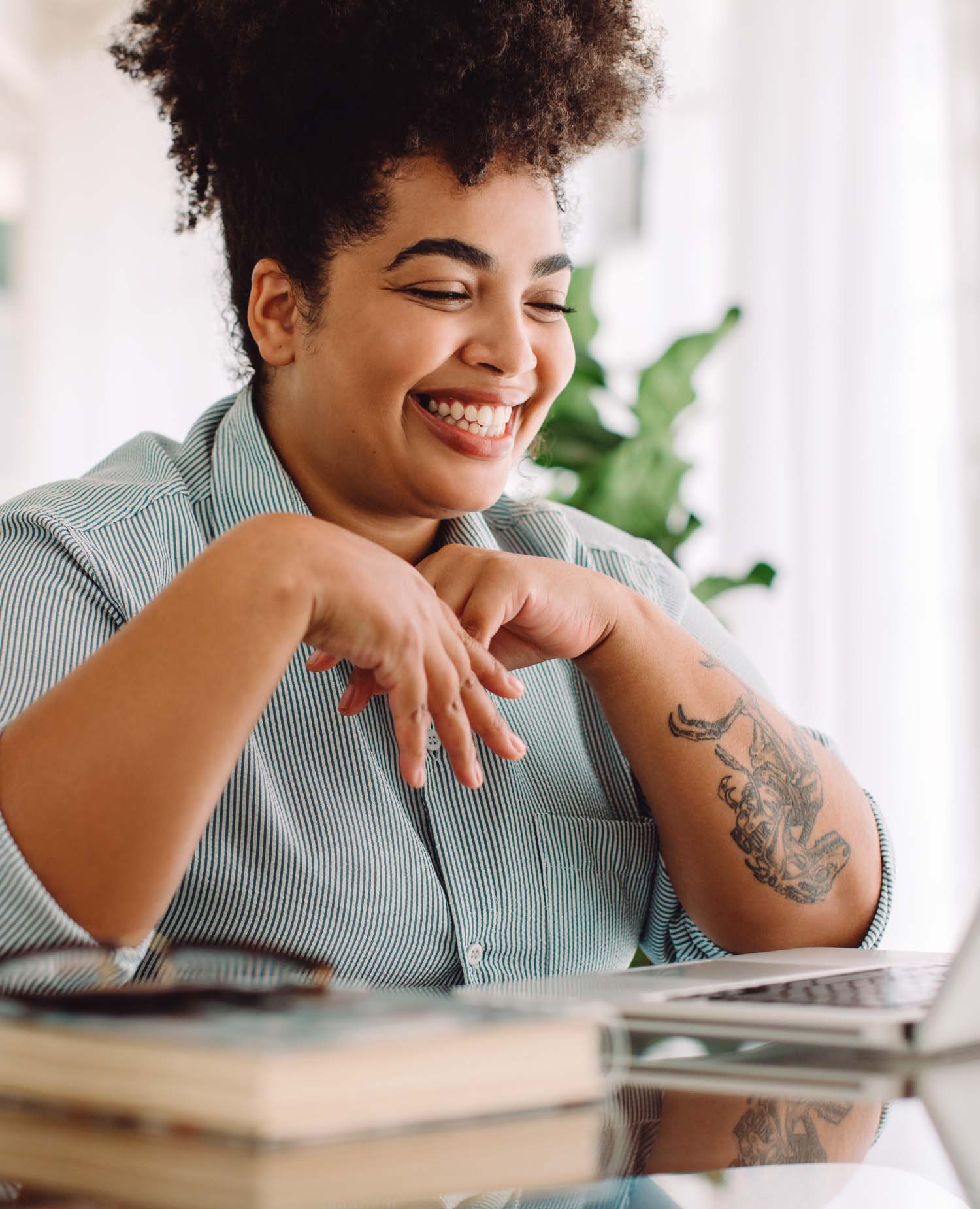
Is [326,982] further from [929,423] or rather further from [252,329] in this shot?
[929,423]

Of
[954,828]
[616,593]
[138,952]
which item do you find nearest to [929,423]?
[954,828]

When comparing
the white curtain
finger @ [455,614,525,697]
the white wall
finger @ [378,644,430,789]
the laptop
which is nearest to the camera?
the laptop

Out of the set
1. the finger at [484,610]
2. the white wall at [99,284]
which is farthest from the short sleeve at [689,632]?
the white wall at [99,284]

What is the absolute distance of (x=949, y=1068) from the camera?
64 centimetres

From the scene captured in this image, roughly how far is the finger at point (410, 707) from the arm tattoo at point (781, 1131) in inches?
13.3

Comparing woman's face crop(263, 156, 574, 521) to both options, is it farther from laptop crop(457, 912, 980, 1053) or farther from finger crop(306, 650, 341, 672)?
laptop crop(457, 912, 980, 1053)

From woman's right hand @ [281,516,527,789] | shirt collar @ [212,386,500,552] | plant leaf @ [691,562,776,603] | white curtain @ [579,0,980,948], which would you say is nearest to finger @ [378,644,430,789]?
woman's right hand @ [281,516,527,789]

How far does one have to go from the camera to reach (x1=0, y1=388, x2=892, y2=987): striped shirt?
103 centimetres

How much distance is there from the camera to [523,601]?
42.0 inches

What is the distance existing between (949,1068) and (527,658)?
57 cm

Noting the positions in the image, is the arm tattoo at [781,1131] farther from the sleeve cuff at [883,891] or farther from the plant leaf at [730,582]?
the plant leaf at [730,582]

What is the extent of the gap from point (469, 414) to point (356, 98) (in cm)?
30

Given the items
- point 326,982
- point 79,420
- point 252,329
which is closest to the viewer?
point 326,982

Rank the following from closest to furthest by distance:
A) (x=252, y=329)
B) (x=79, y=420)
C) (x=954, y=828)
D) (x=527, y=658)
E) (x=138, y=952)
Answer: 1. (x=138, y=952)
2. (x=527, y=658)
3. (x=252, y=329)
4. (x=954, y=828)
5. (x=79, y=420)
